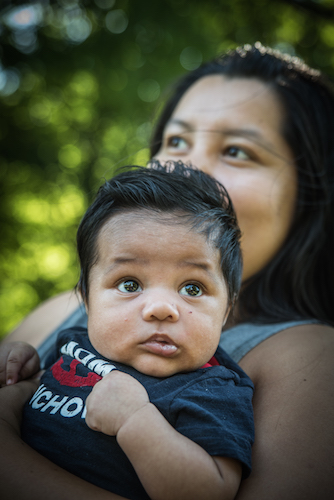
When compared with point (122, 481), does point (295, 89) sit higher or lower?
higher

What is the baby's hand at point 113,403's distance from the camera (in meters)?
1.05

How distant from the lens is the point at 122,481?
44.2 inches

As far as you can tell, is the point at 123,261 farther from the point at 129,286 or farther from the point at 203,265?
the point at 203,265

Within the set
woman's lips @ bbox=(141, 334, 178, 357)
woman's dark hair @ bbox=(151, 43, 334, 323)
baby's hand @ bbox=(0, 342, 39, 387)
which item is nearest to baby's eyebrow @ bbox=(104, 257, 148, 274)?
woman's lips @ bbox=(141, 334, 178, 357)

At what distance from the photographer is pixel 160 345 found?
3.91 ft

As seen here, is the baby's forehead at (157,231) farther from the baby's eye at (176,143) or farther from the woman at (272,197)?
the baby's eye at (176,143)

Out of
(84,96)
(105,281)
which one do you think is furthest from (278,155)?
(84,96)

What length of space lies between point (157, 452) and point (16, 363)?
76 centimetres

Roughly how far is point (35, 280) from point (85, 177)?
7.78 ft

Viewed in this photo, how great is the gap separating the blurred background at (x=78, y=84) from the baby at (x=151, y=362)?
2.23 feet

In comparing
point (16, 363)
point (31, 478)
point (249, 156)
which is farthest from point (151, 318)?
point (249, 156)

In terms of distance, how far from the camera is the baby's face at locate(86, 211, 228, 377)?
3.92ft

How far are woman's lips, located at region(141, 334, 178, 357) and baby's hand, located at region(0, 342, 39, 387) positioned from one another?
2.00ft

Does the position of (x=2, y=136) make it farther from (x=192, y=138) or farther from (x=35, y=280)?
(x=192, y=138)
